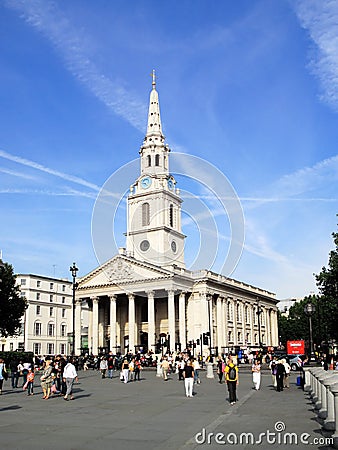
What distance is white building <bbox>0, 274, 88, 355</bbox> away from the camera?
9481cm

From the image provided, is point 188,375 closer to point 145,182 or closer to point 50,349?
point 145,182

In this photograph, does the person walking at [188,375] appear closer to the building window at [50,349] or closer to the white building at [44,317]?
the white building at [44,317]

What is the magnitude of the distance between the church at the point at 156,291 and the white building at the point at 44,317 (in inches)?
164

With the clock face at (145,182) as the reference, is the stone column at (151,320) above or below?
below

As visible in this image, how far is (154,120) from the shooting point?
99.0 metres

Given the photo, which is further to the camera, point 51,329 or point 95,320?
point 51,329

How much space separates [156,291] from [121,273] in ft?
22.0

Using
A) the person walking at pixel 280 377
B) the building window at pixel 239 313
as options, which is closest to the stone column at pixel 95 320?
the building window at pixel 239 313

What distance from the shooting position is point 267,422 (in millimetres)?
16078

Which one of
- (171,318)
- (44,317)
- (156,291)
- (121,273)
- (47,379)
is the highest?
(121,273)

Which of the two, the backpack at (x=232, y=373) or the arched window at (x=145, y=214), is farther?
the arched window at (x=145, y=214)

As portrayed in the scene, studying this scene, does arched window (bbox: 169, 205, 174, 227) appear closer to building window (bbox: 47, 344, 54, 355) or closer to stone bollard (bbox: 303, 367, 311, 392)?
building window (bbox: 47, 344, 54, 355)

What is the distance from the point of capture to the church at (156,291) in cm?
8288

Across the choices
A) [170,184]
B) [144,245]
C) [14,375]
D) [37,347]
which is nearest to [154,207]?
[170,184]
